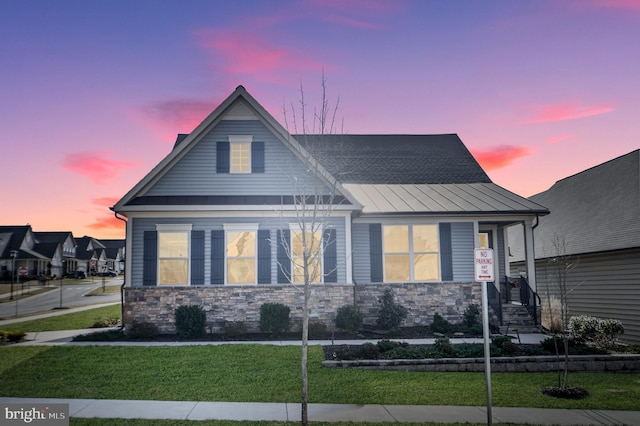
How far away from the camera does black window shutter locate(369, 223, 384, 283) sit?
18.3m

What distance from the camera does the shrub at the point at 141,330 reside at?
16.1m

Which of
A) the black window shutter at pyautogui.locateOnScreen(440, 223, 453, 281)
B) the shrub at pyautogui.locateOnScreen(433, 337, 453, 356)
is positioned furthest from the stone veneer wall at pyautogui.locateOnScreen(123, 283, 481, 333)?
the shrub at pyautogui.locateOnScreen(433, 337, 453, 356)

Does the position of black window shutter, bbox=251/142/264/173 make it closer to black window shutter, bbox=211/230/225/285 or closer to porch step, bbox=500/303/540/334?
black window shutter, bbox=211/230/225/285

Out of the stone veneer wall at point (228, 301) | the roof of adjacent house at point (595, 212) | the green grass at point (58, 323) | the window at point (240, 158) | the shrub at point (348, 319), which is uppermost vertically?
the window at point (240, 158)

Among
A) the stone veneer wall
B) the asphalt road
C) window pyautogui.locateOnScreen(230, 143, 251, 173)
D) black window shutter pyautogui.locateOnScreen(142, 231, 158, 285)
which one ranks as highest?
window pyautogui.locateOnScreen(230, 143, 251, 173)

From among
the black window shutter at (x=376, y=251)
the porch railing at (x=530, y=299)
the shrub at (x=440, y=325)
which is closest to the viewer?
the shrub at (x=440, y=325)

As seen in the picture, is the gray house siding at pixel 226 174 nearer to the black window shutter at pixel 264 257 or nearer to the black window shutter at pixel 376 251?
the black window shutter at pixel 264 257

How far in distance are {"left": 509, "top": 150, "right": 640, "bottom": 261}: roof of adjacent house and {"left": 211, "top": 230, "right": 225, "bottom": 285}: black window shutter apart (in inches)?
480

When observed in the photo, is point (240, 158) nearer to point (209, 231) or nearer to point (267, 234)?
point (209, 231)

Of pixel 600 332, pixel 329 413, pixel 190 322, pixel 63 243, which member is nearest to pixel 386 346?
pixel 329 413

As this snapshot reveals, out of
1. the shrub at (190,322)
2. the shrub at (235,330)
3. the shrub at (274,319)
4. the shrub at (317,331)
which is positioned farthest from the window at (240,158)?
the shrub at (317,331)

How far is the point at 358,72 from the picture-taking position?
15805 mm

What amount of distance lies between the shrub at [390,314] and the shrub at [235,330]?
4876 millimetres

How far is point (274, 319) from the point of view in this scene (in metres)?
16.3
